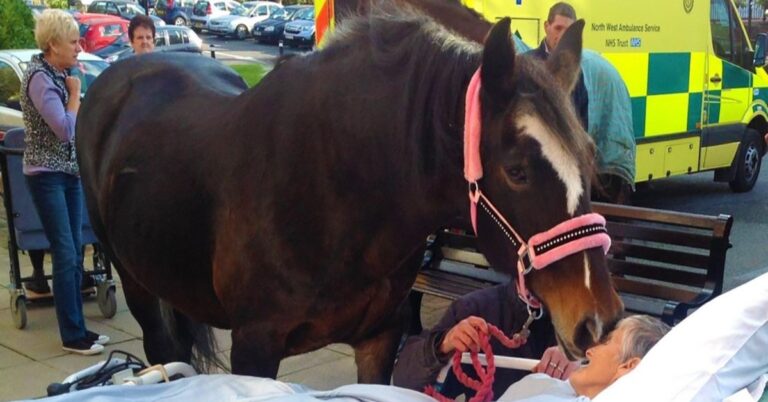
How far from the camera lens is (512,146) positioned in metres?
2.15

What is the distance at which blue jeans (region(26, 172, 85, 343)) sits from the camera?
4980 millimetres

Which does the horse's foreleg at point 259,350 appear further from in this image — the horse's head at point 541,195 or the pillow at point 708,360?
the pillow at point 708,360

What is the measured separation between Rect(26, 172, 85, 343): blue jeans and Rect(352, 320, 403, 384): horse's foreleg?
265 cm

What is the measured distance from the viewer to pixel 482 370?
263 cm

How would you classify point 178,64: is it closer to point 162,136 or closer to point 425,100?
point 162,136

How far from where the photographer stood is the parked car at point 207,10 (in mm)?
39406

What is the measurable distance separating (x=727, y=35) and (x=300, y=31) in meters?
24.5

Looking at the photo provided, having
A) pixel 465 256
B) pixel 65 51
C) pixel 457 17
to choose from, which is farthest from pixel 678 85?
pixel 457 17

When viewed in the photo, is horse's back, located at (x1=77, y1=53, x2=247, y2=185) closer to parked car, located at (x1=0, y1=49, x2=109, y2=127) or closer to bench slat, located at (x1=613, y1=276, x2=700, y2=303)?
bench slat, located at (x1=613, y1=276, x2=700, y2=303)

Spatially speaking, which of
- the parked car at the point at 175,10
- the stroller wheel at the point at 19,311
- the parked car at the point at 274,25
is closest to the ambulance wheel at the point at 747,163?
the stroller wheel at the point at 19,311

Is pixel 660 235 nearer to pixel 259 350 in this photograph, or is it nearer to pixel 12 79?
pixel 259 350

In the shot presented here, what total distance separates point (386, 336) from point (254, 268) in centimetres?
53

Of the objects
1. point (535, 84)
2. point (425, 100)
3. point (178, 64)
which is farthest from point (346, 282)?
point (178, 64)

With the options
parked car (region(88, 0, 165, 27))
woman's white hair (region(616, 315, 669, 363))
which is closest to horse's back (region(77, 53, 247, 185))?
woman's white hair (region(616, 315, 669, 363))
